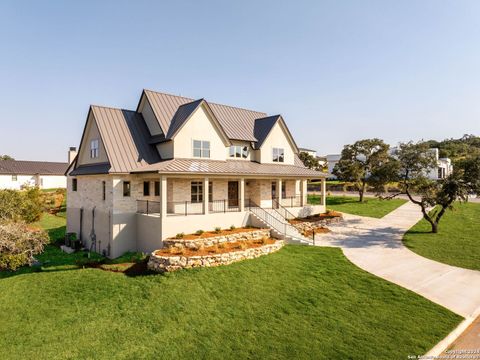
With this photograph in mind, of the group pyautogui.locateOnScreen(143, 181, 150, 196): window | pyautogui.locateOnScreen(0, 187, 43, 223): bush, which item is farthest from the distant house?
pyautogui.locateOnScreen(143, 181, 150, 196): window

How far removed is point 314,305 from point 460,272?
9.46m

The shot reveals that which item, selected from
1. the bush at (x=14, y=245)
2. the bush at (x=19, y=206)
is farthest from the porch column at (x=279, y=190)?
the bush at (x=19, y=206)

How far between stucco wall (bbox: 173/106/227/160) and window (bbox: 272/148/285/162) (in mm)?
6181

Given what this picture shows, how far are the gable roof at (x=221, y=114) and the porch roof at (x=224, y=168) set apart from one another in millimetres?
2731

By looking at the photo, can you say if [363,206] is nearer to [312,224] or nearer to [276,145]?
[312,224]

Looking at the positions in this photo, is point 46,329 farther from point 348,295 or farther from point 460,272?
point 460,272

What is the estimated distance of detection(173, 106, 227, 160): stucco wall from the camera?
2180 centimetres

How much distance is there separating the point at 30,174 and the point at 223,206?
56.2 meters

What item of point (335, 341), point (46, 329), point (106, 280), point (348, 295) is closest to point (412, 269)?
point (348, 295)

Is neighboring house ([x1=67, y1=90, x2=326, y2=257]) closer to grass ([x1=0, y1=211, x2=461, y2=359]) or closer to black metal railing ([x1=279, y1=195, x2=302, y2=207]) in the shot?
black metal railing ([x1=279, y1=195, x2=302, y2=207])

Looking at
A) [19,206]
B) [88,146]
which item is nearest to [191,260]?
[88,146]

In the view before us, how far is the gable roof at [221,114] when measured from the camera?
76.2ft

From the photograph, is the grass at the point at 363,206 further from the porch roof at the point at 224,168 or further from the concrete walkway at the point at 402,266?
the porch roof at the point at 224,168

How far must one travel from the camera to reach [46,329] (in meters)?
11.9
